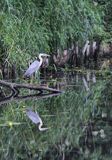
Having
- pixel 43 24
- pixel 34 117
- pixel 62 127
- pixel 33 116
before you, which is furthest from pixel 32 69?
pixel 62 127

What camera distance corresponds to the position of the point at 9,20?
11961 mm

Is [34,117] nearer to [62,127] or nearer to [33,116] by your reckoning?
[33,116]

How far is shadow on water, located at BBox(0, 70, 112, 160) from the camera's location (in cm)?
601

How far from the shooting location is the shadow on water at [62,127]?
6012mm

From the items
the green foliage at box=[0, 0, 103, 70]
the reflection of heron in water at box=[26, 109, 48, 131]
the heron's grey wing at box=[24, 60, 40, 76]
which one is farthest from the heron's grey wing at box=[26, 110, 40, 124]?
the green foliage at box=[0, 0, 103, 70]

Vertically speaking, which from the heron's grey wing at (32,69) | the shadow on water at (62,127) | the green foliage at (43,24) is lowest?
the shadow on water at (62,127)

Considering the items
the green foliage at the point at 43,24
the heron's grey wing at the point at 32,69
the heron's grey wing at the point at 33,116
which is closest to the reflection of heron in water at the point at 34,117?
the heron's grey wing at the point at 33,116

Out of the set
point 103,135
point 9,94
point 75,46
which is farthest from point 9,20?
point 103,135

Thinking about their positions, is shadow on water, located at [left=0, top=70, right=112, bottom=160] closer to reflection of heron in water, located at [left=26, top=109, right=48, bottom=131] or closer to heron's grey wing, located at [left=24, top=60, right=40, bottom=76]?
reflection of heron in water, located at [left=26, top=109, right=48, bottom=131]

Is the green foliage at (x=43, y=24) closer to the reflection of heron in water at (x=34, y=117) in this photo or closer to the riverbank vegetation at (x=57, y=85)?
the riverbank vegetation at (x=57, y=85)

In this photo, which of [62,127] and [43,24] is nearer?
[62,127]

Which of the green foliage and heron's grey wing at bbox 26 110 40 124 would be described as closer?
heron's grey wing at bbox 26 110 40 124

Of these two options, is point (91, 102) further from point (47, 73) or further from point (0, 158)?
point (47, 73)

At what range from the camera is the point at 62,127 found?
24.1ft
